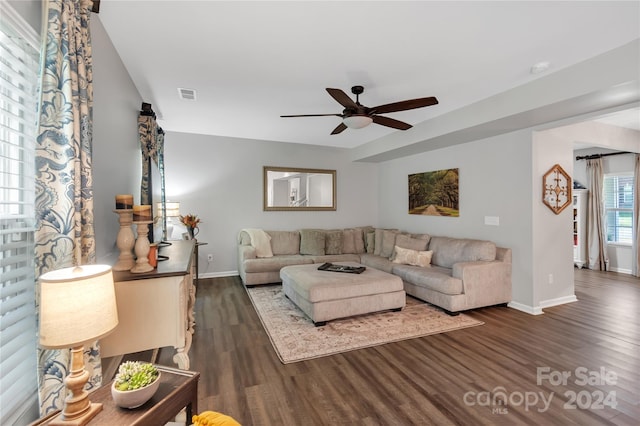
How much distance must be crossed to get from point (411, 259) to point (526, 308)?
1.57m

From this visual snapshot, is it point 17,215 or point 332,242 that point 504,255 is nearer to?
point 332,242

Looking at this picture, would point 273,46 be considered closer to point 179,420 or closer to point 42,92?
point 42,92

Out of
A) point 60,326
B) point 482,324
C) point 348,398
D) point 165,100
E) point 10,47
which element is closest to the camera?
point 60,326

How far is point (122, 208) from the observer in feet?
6.33

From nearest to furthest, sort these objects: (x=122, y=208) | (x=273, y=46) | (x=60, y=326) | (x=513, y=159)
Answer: (x=60, y=326), (x=122, y=208), (x=273, y=46), (x=513, y=159)

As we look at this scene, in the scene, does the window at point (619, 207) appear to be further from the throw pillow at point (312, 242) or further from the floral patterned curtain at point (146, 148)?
the floral patterned curtain at point (146, 148)

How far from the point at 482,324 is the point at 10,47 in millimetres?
4337

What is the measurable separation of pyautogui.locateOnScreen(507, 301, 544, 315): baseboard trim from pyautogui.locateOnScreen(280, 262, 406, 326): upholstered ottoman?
5.19ft

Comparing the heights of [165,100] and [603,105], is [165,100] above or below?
above

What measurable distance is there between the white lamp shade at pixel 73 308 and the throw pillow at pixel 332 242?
467 cm

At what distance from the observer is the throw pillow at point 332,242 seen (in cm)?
564

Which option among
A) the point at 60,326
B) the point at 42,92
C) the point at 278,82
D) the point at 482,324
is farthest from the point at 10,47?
the point at 482,324

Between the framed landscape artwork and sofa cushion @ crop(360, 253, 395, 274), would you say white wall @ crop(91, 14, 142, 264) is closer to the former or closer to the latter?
sofa cushion @ crop(360, 253, 395, 274)

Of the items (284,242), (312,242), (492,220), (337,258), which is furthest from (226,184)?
(492,220)
